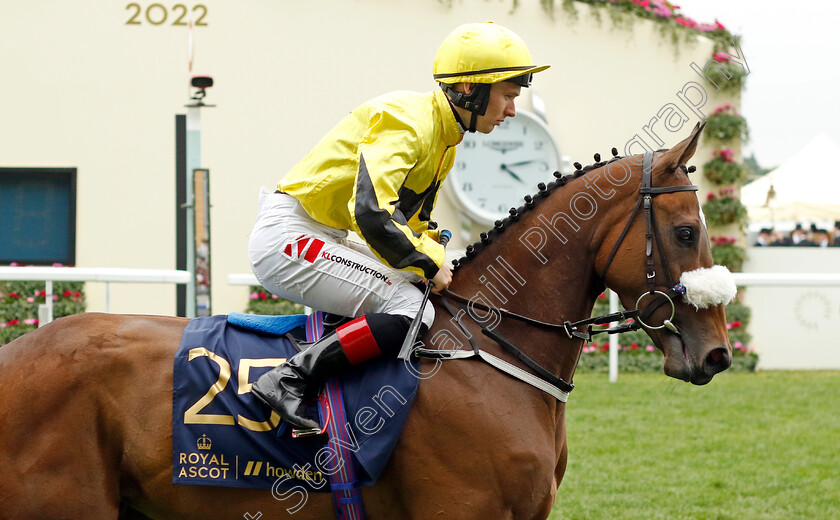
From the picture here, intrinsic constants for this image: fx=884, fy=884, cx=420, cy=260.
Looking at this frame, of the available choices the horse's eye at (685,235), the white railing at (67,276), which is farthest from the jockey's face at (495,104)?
the white railing at (67,276)

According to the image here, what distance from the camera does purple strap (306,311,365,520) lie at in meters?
2.81

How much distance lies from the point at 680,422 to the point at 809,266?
17.8ft

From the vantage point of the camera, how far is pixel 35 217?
1055cm

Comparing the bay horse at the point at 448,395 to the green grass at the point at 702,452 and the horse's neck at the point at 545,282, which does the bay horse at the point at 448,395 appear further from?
the green grass at the point at 702,452

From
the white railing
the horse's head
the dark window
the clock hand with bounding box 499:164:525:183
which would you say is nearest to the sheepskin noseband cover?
the horse's head

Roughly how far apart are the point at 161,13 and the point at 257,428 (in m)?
8.76

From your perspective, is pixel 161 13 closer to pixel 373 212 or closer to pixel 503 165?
pixel 503 165

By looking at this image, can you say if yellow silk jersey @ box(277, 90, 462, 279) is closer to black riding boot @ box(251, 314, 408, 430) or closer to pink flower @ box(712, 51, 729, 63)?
black riding boot @ box(251, 314, 408, 430)

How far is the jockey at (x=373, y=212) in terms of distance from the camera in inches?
111

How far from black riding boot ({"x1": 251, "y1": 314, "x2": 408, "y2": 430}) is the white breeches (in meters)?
0.13

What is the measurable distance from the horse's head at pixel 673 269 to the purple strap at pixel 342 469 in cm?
101

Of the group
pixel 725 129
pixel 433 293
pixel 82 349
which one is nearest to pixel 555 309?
pixel 433 293

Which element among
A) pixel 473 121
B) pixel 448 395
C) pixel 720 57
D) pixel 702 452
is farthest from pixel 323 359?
pixel 720 57

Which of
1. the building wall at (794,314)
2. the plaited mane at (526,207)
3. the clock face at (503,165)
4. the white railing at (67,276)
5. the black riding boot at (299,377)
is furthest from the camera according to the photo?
the building wall at (794,314)
